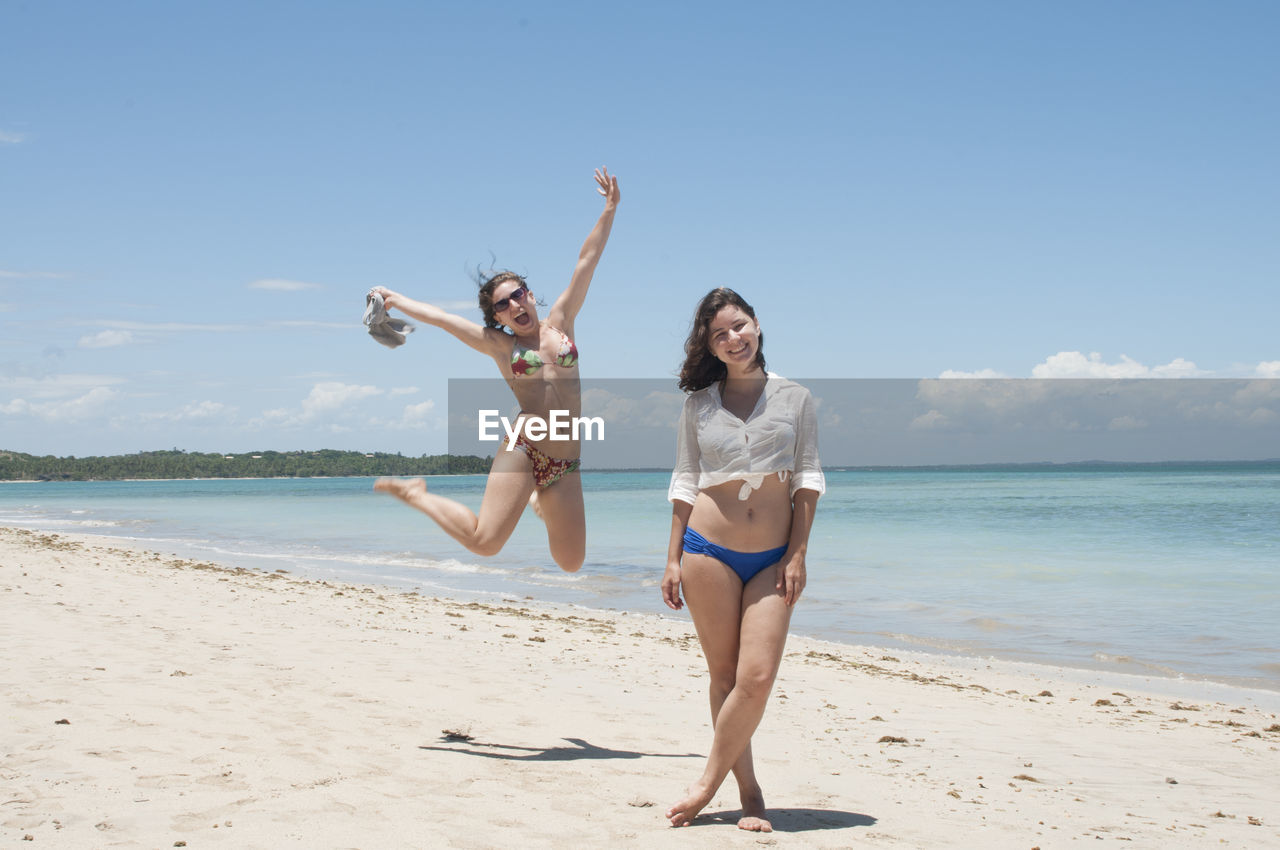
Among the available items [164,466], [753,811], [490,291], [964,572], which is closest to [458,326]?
[490,291]

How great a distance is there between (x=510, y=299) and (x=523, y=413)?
614 millimetres

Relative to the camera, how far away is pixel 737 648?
12.5 feet

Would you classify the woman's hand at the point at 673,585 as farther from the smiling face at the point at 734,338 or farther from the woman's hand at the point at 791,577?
the smiling face at the point at 734,338

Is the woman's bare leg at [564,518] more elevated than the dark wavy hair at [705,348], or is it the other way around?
the dark wavy hair at [705,348]

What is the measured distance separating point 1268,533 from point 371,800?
2669 cm

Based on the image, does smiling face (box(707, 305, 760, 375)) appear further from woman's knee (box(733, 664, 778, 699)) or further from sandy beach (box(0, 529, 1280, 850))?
sandy beach (box(0, 529, 1280, 850))

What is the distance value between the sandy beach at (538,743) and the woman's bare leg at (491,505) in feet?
3.73

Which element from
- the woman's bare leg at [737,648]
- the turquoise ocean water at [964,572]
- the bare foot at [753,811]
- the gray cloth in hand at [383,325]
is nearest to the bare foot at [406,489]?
the gray cloth in hand at [383,325]

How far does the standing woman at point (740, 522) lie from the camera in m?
3.67

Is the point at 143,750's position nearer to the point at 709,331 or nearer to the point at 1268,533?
the point at 709,331

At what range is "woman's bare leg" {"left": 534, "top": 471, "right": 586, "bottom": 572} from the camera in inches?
191

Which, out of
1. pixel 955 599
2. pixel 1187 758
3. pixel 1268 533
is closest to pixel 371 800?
pixel 1187 758

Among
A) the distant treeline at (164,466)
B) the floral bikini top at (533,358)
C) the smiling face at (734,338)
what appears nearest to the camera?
the smiling face at (734,338)

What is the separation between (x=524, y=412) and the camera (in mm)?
5020
